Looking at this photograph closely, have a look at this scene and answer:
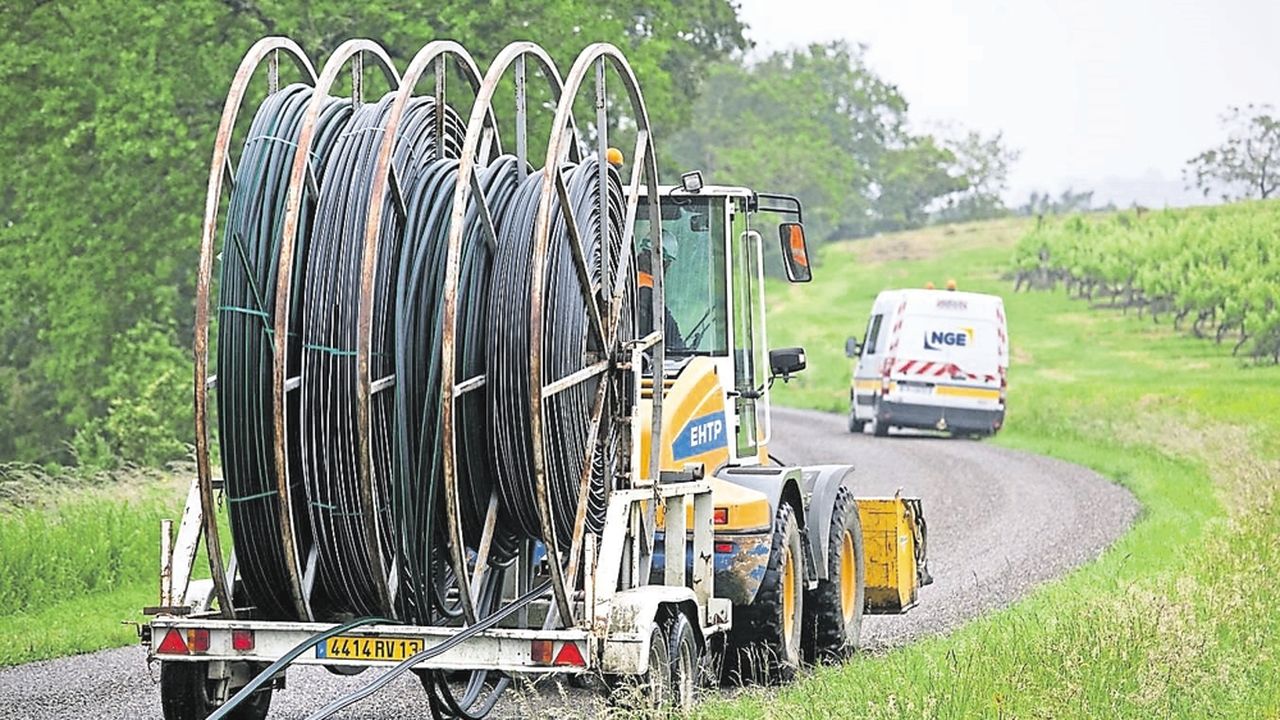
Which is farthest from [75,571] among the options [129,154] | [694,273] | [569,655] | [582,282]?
[129,154]

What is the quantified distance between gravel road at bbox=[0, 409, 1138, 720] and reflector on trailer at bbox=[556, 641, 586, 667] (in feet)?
3.64

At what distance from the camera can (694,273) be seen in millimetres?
10672

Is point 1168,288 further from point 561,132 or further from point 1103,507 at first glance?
point 561,132

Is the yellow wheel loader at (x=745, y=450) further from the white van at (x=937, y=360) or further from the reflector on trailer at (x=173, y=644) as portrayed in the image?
the white van at (x=937, y=360)

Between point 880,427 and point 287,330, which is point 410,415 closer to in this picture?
point 287,330

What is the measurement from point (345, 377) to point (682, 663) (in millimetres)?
2018

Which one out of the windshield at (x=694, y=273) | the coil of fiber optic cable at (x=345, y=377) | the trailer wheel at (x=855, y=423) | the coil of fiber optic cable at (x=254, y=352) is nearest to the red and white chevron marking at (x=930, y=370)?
the trailer wheel at (x=855, y=423)

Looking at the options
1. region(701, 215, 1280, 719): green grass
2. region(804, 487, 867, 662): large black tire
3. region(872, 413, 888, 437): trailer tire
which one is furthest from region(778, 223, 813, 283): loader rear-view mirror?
region(872, 413, 888, 437): trailer tire

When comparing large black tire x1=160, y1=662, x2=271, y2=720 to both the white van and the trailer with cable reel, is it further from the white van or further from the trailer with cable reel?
the white van

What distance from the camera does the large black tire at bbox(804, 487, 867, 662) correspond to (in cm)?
1081

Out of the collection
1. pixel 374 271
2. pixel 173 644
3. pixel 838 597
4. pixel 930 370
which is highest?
pixel 374 271

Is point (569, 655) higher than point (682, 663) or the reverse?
higher

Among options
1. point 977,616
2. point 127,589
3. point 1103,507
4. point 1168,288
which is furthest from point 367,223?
point 1168,288

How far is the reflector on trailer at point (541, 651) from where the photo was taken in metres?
7.36
